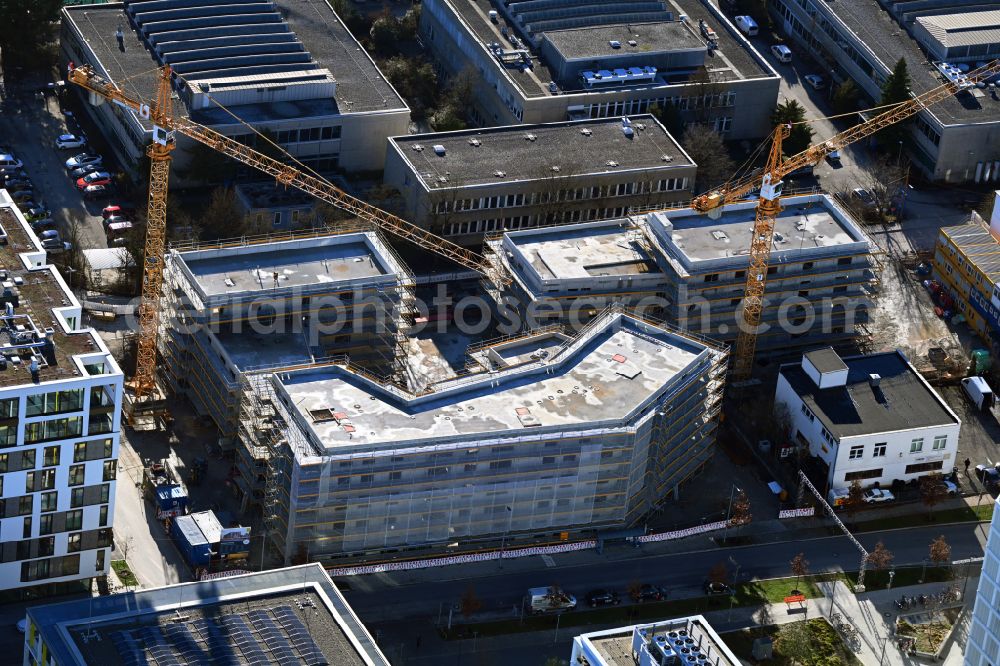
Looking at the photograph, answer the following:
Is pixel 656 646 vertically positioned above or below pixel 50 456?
above

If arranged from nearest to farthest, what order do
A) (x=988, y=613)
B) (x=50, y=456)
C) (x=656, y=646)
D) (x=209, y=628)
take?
(x=656, y=646)
(x=209, y=628)
(x=988, y=613)
(x=50, y=456)

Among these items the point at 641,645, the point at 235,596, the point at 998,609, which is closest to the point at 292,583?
the point at 235,596

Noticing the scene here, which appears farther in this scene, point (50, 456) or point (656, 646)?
point (50, 456)

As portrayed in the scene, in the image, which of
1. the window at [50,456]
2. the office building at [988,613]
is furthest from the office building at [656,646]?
the window at [50,456]

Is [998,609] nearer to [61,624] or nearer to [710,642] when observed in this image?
[710,642]

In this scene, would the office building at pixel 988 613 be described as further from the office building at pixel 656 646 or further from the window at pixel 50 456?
the window at pixel 50 456

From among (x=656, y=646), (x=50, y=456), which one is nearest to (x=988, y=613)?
(x=656, y=646)

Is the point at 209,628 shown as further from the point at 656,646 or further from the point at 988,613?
the point at 988,613
